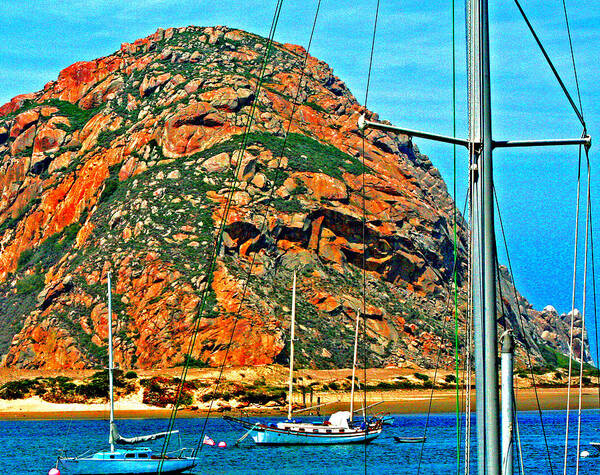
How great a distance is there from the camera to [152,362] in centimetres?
13138

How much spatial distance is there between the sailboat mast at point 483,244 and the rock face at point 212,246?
112 m

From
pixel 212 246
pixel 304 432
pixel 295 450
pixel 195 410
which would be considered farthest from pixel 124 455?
pixel 212 246

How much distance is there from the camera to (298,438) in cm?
7512

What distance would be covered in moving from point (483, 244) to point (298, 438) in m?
63.4

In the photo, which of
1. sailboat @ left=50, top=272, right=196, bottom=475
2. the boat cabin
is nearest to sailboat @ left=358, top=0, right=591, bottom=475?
sailboat @ left=50, top=272, right=196, bottom=475

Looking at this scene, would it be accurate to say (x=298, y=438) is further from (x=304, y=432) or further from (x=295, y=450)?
(x=295, y=450)

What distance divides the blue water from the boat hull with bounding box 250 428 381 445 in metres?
0.61

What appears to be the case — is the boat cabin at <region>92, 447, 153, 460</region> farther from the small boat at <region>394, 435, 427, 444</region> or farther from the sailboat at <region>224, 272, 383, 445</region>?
the small boat at <region>394, 435, 427, 444</region>

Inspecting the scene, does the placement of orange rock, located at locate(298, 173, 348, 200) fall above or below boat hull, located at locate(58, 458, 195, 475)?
above

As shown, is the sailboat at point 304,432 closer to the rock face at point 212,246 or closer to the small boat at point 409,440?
the small boat at point 409,440

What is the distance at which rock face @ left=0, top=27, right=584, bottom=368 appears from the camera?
Result: 5453 inches

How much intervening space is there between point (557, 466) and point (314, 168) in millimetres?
114661

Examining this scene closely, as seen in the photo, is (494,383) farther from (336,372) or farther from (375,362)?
(375,362)

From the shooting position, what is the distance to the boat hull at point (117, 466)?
54656 mm
